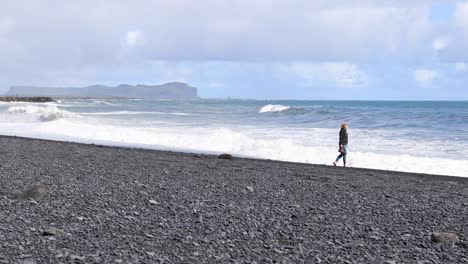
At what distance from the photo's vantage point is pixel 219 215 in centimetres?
753

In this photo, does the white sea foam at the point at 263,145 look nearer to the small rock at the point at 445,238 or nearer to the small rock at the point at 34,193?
the small rock at the point at 445,238

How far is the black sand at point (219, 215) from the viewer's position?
5.77 meters

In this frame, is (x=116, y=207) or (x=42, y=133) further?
(x=42, y=133)

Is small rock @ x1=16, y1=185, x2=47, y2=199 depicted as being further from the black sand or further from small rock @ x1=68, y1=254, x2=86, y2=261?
small rock @ x1=68, y1=254, x2=86, y2=261

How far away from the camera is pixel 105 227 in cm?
666

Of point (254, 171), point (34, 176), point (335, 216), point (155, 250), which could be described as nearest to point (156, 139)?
point (254, 171)

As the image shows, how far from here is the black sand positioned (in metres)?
5.77

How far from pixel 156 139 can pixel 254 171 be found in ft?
34.6

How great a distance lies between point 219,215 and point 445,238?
2795 mm

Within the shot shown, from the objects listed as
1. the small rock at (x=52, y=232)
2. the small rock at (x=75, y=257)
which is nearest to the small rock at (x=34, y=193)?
the small rock at (x=52, y=232)

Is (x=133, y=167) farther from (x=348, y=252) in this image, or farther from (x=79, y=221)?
(x=348, y=252)

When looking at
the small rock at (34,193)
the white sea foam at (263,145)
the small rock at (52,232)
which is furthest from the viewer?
the white sea foam at (263,145)

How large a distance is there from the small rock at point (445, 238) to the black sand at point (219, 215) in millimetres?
101

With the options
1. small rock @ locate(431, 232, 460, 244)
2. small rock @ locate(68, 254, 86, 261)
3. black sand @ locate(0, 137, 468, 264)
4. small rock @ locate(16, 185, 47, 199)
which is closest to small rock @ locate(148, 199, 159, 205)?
black sand @ locate(0, 137, 468, 264)
